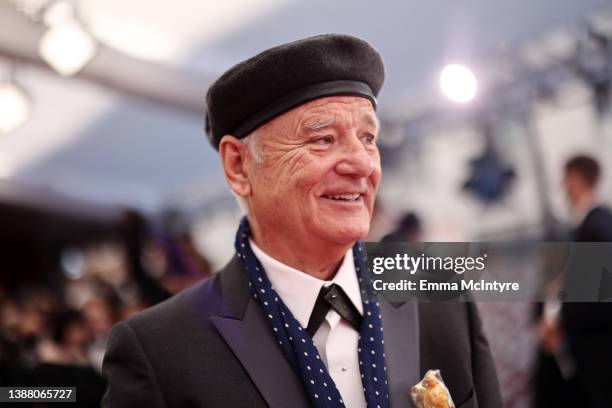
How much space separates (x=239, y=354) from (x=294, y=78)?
1.50ft

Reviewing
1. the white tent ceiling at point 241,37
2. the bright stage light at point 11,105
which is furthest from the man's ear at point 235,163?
the bright stage light at point 11,105

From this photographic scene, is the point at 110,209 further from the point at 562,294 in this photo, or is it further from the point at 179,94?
the point at 562,294

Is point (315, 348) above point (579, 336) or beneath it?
beneath

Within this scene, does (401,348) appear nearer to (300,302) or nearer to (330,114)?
(300,302)

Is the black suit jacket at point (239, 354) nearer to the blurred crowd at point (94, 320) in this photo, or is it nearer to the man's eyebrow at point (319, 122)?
the man's eyebrow at point (319, 122)

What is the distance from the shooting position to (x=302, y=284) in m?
1.32

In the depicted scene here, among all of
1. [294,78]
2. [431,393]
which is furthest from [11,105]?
[431,393]

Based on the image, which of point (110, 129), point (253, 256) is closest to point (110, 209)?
point (110, 129)

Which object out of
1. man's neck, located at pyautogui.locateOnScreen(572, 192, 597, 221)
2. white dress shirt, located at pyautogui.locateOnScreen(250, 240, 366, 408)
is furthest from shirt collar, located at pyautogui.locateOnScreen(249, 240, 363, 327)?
man's neck, located at pyautogui.locateOnScreen(572, 192, 597, 221)

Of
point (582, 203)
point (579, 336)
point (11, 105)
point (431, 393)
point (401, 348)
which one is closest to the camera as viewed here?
point (431, 393)

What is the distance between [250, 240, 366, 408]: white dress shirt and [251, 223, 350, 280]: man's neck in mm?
12

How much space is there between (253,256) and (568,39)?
160 inches

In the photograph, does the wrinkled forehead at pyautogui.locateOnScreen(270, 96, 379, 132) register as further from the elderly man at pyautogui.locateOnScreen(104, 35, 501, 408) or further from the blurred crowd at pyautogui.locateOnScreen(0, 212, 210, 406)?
the blurred crowd at pyautogui.locateOnScreen(0, 212, 210, 406)

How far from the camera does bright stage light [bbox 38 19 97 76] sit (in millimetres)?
4180
